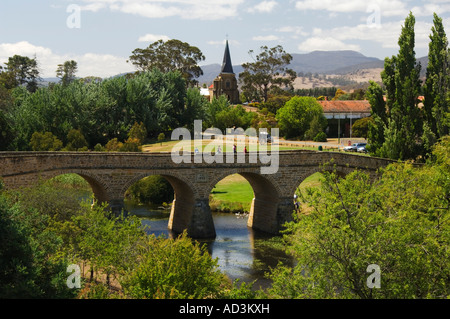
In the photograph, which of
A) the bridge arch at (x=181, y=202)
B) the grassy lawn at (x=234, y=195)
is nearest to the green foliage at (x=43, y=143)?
the grassy lawn at (x=234, y=195)

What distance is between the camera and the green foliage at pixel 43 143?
57531 millimetres

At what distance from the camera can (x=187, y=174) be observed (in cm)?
4084

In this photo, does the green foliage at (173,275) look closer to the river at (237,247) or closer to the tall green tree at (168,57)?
the river at (237,247)

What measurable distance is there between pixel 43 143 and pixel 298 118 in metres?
39.0

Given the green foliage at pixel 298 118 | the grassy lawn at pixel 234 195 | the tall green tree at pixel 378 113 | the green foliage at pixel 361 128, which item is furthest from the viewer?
the green foliage at pixel 298 118

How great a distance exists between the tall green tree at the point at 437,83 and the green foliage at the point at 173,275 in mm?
28075

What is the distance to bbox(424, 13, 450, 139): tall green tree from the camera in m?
44.2

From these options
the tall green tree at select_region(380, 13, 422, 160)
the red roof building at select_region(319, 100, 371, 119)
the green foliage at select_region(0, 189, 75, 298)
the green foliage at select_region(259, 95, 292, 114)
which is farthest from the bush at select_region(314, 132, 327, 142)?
the green foliage at select_region(0, 189, 75, 298)

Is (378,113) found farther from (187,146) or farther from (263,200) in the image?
(187,146)

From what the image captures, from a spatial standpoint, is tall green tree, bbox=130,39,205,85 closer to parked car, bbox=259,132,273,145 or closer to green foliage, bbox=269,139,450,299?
parked car, bbox=259,132,273,145

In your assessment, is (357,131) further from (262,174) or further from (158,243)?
(158,243)

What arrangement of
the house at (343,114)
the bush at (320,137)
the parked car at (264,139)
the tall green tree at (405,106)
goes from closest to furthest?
the tall green tree at (405,106)
the parked car at (264,139)
the bush at (320,137)
the house at (343,114)

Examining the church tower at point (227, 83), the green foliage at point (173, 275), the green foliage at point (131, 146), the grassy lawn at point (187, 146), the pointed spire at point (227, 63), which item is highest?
the pointed spire at point (227, 63)

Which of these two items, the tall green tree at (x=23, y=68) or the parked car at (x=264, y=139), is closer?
the parked car at (x=264, y=139)
